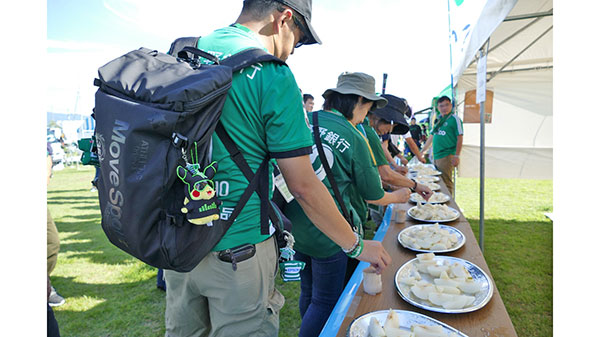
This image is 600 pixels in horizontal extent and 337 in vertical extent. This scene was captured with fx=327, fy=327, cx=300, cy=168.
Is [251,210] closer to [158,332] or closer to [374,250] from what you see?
[374,250]

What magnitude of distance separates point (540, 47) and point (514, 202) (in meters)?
2.97

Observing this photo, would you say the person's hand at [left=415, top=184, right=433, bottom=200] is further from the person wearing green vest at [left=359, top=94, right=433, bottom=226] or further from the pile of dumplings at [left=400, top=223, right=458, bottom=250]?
the pile of dumplings at [left=400, top=223, right=458, bottom=250]

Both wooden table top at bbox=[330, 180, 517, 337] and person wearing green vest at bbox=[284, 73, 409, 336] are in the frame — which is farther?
person wearing green vest at bbox=[284, 73, 409, 336]

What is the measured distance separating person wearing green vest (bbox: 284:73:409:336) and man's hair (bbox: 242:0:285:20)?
0.80m

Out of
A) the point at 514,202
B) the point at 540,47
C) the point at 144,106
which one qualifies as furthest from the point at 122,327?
the point at 540,47

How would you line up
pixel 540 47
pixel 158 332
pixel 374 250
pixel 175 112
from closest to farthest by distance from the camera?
pixel 175 112, pixel 374 250, pixel 158 332, pixel 540 47

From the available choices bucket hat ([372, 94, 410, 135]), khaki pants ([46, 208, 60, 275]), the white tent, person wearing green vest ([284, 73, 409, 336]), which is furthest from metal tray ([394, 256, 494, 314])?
the white tent

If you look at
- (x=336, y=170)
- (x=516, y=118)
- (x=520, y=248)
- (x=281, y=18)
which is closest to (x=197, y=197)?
(x=281, y=18)

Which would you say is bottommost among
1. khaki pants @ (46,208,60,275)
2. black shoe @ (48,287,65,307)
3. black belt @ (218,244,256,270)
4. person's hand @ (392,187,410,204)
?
black shoe @ (48,287,65,307)

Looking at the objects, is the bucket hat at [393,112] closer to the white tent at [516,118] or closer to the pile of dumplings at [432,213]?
the pile of dumplings at [432,213]

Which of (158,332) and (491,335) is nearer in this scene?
(491,335)

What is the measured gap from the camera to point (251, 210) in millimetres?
1007

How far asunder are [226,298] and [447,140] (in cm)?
532

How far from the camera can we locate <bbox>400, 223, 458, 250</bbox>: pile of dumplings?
177 cm
